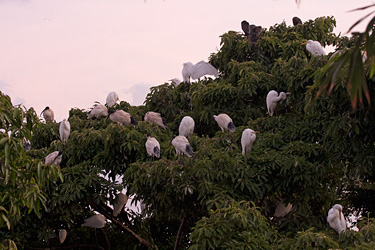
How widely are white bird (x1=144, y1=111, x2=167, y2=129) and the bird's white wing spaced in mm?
1018

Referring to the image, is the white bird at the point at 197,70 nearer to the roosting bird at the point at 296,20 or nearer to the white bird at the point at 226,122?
the roosting bird at the point at 296,20

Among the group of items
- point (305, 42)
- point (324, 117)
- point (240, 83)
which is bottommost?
point (324, 117)

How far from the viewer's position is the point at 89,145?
6941mm

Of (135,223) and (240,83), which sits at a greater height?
(240,83)

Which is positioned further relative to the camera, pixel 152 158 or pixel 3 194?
pixel 152 158

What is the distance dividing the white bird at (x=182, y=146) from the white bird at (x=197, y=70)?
2.30m

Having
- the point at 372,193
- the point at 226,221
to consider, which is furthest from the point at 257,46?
the point at 226,221

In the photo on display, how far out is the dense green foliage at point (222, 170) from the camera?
15.5 feet

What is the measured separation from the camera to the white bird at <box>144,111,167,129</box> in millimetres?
7727

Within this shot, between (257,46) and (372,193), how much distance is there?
2.39m

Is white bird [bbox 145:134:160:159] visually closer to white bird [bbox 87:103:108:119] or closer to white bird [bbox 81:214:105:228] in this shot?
white bird [bbox 81:214:105:228]

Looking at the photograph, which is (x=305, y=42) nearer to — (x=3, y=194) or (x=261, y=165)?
(x=261, y=165)

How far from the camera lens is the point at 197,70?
859 cm

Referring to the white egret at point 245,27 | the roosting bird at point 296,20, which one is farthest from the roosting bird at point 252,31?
the roosting bird at point 296,20
